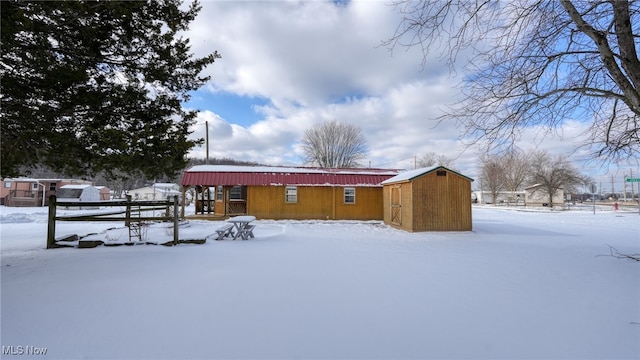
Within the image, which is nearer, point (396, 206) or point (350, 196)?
point (396, 206)

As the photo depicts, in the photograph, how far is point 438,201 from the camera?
12625mm

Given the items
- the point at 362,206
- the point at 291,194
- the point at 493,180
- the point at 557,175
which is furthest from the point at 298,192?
the point at 493,180

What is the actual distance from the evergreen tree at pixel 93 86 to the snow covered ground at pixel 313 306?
2164 millimetres

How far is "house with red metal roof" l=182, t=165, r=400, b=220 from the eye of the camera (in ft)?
56.3

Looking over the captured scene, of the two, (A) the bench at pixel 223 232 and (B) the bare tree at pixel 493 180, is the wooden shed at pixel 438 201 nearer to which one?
(A) the bench at pixel 223 232

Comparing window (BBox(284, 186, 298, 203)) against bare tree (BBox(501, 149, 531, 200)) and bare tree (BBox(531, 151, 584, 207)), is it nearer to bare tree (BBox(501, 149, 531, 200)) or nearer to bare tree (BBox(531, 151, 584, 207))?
bare tree (BBox(531, 151, 584, 207))

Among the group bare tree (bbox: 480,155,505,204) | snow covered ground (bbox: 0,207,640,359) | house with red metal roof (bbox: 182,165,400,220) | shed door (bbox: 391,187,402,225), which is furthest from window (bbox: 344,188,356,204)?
bare tree (bbox: 480,155,505,204)

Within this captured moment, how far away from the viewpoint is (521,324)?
11.4 ft

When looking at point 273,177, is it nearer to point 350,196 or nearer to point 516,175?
point 350,196

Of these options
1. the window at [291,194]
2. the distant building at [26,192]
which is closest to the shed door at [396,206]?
the window at [291,194]

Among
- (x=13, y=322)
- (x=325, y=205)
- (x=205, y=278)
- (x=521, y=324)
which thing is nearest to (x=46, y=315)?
(x=13, y=322)

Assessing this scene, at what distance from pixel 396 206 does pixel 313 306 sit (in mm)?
11090

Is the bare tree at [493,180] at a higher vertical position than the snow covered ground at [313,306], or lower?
higher

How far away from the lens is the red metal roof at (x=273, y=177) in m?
17.1
